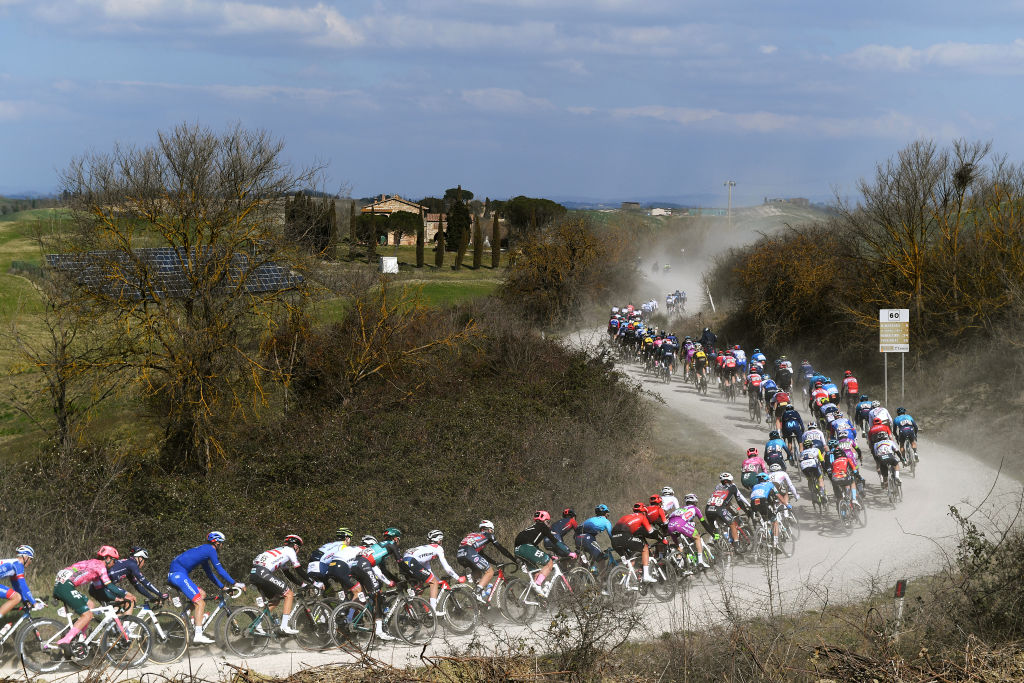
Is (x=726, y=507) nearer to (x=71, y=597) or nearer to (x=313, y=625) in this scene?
(x=313, y=625)

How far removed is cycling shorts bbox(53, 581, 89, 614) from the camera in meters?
11.0

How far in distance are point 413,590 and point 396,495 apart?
7.80m

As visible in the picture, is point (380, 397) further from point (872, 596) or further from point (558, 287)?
point (558, 287)

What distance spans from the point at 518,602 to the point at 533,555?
68 cm

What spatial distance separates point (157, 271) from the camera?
79.0 ft

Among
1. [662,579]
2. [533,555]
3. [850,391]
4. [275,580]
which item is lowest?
[662,579]

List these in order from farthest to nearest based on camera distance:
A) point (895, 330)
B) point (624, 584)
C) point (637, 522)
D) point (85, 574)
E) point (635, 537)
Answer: point (895, 330), point (635, 537), point (637, 522), point (624, 584), point (85, 574)

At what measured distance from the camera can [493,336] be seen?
3347cm

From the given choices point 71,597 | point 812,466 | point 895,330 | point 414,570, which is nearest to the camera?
point 71,597

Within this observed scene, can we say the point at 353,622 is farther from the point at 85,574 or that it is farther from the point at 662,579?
the point at 662,579

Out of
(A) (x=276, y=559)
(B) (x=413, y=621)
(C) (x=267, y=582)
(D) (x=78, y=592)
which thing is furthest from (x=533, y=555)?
(D) (x=78, y=592)

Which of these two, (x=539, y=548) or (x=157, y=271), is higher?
(x=157, y=271)

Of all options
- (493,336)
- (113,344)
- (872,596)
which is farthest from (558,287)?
(872,596)

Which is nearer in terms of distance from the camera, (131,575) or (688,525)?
(131,575)
